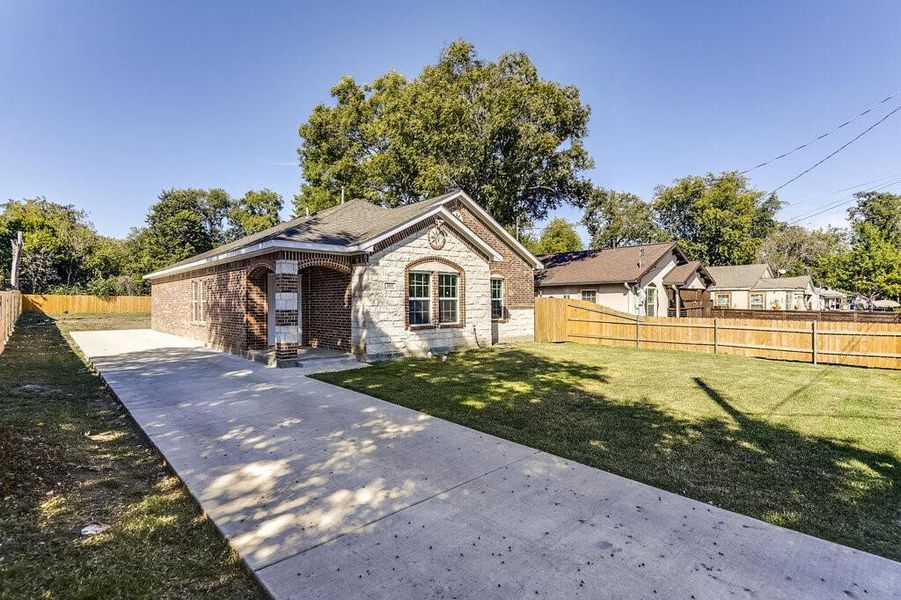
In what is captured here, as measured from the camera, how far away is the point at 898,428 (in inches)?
237

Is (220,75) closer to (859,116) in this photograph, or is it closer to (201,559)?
(201,559)

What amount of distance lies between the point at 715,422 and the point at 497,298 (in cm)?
1088

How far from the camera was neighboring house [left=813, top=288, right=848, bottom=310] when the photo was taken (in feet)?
151

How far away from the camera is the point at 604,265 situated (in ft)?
76.6

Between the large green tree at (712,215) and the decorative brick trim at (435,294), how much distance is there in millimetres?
36869

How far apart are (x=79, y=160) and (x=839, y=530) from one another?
32.4m

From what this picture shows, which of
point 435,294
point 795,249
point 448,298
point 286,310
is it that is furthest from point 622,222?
point 286,310

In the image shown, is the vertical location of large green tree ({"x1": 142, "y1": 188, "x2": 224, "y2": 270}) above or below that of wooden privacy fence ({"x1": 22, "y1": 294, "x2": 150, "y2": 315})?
above

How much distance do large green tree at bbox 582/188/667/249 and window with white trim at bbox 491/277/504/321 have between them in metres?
35.1

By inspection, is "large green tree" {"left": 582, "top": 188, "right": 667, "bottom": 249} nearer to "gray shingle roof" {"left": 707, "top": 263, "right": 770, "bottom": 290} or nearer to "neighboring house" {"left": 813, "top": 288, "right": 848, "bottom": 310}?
"gray shingle roof" {"left": 707, "top": 263, "right": 770, "bottom": 290}

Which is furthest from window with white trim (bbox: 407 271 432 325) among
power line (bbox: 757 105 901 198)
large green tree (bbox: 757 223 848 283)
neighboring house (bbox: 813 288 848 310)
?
large green tree (bbox: 757 223 848 283)

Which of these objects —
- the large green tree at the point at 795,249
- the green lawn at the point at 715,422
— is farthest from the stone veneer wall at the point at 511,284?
the large green tree at the point at 795,249

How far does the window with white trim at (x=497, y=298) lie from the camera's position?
16734 mm

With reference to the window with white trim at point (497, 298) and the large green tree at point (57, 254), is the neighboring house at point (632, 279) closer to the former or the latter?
the window with white trim at point (497, 298)
